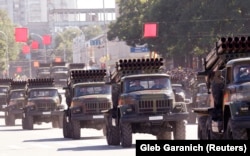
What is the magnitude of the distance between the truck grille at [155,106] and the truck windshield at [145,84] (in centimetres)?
59

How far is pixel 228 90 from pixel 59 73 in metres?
86.3

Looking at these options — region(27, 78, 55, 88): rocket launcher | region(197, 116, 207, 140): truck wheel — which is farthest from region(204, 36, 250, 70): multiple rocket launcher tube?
region(27, 78, 55, 88): rocket launcher

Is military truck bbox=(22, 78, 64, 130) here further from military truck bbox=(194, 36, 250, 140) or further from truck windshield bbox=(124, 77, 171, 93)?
military truck bbox=(194, 36, 250, 140)

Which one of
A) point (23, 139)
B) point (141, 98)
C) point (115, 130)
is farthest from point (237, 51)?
point (23, 139)

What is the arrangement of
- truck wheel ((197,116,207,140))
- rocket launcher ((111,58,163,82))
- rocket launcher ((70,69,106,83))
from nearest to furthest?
truck wheel ((197,116,207,140)) < rocket launcher ((111,58,163,82)) < rocket launcher ((70,69,106,83))

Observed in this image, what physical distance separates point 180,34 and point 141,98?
60299 mm

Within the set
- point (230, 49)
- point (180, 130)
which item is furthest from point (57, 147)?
point (230, 49)

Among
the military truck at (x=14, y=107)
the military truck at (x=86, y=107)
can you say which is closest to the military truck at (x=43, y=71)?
the military truck at (x=14, y=107)

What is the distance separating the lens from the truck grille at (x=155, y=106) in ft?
99.3

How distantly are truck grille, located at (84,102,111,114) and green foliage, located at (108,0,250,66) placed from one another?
4272cm

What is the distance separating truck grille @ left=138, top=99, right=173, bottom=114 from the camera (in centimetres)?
3027

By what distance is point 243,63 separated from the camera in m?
22.8

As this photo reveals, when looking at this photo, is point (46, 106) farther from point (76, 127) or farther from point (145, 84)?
point (145, 84)

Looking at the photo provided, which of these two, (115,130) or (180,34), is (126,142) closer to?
(115,130)
